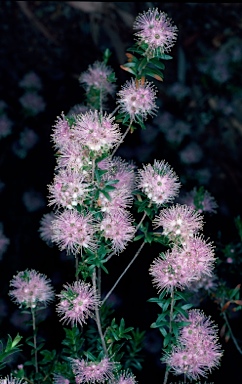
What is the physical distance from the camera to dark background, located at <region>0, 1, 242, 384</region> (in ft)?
7.09

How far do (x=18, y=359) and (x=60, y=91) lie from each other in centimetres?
120

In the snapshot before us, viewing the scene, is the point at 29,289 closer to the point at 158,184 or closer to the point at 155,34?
the point at 158,184

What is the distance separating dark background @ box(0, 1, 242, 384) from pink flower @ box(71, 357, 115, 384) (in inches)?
22.8

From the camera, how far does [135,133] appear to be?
2.68 metres

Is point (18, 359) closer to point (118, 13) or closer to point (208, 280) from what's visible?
point (208, 280)

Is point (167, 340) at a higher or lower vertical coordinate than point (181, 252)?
lower

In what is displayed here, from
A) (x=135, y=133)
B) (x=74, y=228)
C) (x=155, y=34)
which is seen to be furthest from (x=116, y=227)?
(x=135, y=133)

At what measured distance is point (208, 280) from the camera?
70.9 inches

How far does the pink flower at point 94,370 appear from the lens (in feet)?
4.51

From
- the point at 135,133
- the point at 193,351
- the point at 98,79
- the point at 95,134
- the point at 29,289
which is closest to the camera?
the point at 95,134

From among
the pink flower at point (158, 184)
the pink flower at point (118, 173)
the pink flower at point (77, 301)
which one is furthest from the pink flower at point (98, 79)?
the pink flower at point (77, 301)

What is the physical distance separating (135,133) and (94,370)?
1.48 metres

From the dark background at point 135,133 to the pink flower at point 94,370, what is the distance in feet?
1.90

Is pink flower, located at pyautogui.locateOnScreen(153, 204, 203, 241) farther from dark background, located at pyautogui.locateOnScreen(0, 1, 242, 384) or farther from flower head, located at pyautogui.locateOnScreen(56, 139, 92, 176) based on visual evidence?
dark background, located at pyautogui.locateOnScreen(0, 1, 242, 384)
